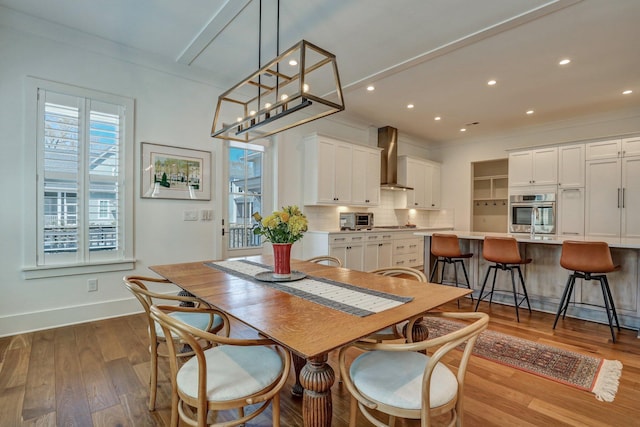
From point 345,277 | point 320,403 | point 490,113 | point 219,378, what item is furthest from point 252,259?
point 490,113

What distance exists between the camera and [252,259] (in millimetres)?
2688

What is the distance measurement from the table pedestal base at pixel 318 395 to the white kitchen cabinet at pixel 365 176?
427 centimetres

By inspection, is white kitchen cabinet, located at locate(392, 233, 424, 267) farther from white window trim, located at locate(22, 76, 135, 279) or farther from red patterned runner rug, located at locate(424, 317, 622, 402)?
white window trim, located at locate(22, 76, 135, 279)

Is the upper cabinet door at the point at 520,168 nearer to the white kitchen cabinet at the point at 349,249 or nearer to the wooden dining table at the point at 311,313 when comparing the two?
the white kitchen cabinet at the point at 349,249

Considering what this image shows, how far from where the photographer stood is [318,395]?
3.69 ft

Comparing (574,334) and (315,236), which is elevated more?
(315,236)

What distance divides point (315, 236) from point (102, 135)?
3008 mm

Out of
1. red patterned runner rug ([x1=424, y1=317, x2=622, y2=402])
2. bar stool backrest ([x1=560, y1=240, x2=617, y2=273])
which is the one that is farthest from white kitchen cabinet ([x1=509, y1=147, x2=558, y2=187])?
red patterned runner rug ([x1=424, y1=317, x2=622, y2=402])

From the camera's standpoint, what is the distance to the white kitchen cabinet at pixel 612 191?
14.6ft

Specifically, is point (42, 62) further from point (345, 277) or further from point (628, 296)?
point (628, 296)

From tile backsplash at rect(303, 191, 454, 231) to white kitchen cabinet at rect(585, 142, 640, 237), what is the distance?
265cm

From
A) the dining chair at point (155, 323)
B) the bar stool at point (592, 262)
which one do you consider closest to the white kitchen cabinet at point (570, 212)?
the bar stool at point (592, 262)

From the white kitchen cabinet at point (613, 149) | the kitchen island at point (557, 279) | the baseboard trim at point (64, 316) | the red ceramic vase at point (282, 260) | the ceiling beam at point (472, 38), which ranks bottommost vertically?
the baseboard trim at point (64, 316)

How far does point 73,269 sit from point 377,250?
4.20 meters
